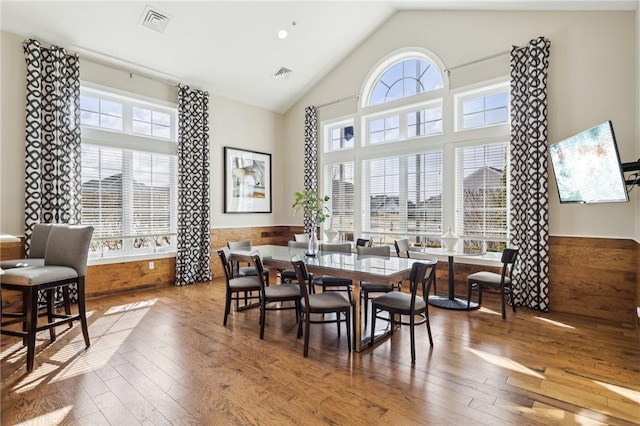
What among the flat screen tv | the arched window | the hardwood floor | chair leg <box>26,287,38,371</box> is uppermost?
the arched window

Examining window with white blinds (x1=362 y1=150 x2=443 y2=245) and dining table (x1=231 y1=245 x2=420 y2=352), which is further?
window with white blinds (x1=362 y1=150 x2=443 y2=245)

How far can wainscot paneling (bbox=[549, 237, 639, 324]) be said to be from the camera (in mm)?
3687

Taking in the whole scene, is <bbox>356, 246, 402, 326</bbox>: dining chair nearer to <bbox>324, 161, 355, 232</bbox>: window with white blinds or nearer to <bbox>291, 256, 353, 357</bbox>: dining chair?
<bbox>291, 256, 353, 357</bbox>: dining chair

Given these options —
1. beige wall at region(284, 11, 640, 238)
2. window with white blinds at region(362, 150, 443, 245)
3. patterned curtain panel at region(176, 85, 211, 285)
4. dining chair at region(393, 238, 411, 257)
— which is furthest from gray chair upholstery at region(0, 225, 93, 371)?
beige wall at region(284, 11, 640, 238)

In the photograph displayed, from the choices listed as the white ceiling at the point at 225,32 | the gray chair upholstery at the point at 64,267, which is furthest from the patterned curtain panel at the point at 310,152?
the gray chair upholstery at the point at 64,267

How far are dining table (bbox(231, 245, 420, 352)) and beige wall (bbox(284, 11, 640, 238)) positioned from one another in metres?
2.43

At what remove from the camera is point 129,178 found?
520 cm

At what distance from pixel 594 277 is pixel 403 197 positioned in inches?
105

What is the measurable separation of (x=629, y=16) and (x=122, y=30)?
599 cm

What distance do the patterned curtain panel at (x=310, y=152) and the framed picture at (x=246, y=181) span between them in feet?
3.03

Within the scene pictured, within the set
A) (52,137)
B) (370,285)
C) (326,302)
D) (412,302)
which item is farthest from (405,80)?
(52,137)

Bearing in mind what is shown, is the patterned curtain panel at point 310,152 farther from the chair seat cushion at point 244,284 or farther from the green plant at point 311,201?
the chair seat cushion at point 244,284

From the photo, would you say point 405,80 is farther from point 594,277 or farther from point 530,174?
point 594,277

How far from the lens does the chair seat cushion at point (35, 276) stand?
2.61m
